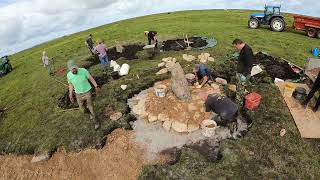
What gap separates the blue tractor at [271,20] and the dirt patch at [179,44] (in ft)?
17.3

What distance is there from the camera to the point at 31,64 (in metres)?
23.0

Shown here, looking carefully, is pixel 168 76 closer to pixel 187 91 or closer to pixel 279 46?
pixel 187 91

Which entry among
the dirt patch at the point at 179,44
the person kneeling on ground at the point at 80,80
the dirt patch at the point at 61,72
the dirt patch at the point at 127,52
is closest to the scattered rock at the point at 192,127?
the person kneeling on ground at the point at 80,80

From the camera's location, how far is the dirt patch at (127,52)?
751 inches

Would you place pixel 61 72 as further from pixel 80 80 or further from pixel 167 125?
pixel 167 125

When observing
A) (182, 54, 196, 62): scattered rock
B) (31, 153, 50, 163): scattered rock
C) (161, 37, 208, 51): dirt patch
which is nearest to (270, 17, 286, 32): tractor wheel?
(161, 37, 208, 51): dirt patch

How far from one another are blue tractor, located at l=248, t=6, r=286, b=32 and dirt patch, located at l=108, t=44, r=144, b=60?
29.8ft

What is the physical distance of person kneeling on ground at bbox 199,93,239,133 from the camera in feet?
33.7

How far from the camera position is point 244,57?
10508 mm

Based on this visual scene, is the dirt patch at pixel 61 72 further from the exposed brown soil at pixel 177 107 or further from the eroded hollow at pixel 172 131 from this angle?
the exposed brown soil at pixel 177 107

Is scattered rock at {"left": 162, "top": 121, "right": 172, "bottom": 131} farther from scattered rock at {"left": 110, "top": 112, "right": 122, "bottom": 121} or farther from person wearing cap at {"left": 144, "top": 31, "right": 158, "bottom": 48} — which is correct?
person wearing cap at {"left": 144, "top": 31, "right": 158, "bottom": 48}

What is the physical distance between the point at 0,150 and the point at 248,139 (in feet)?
28.7

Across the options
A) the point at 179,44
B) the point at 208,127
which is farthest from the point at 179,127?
the point at 179,44

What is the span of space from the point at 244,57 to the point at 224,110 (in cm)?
193
